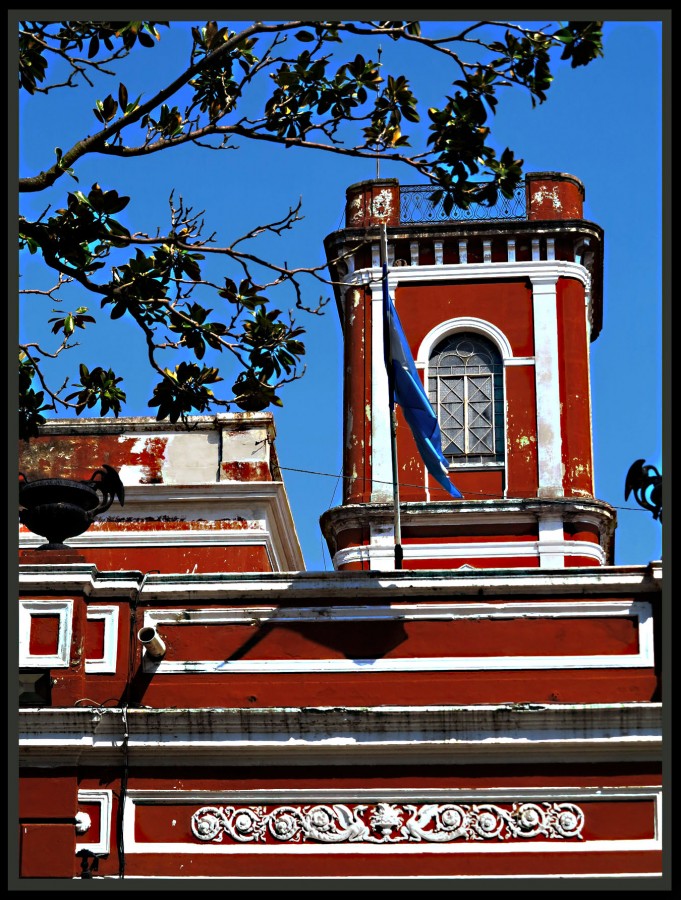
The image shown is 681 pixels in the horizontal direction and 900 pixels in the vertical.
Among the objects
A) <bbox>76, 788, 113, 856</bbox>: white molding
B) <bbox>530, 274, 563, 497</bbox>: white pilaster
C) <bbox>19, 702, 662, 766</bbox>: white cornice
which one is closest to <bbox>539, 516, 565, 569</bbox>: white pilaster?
<bbox>530, 274, 563, 497</bbox>: white pilaster

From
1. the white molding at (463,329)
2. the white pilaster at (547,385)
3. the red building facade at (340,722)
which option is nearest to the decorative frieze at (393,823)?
the red building facade at (340,722)

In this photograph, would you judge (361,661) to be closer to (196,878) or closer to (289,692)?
(289,692)

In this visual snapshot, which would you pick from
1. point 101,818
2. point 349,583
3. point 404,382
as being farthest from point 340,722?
point 404,382

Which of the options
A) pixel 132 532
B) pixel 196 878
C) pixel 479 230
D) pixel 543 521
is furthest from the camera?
pixel 479 230

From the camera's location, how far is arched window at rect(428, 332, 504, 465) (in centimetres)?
2114

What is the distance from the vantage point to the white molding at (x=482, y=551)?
20109 millimetres

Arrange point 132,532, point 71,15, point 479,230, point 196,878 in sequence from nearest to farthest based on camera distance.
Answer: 1. point 71,15
2. point 196,878
3. point 132,532
4. point 479,230

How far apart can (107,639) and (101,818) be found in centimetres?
128

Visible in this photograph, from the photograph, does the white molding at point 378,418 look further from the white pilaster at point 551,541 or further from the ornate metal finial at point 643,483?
the ornate metal finial at point 643,483

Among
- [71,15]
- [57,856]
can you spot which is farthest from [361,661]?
[71,15]

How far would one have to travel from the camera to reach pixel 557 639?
12281 mm

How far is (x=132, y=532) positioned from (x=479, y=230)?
264 inches

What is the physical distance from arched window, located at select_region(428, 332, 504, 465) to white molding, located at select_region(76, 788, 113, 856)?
9.81 m

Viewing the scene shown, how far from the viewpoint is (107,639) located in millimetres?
12422
